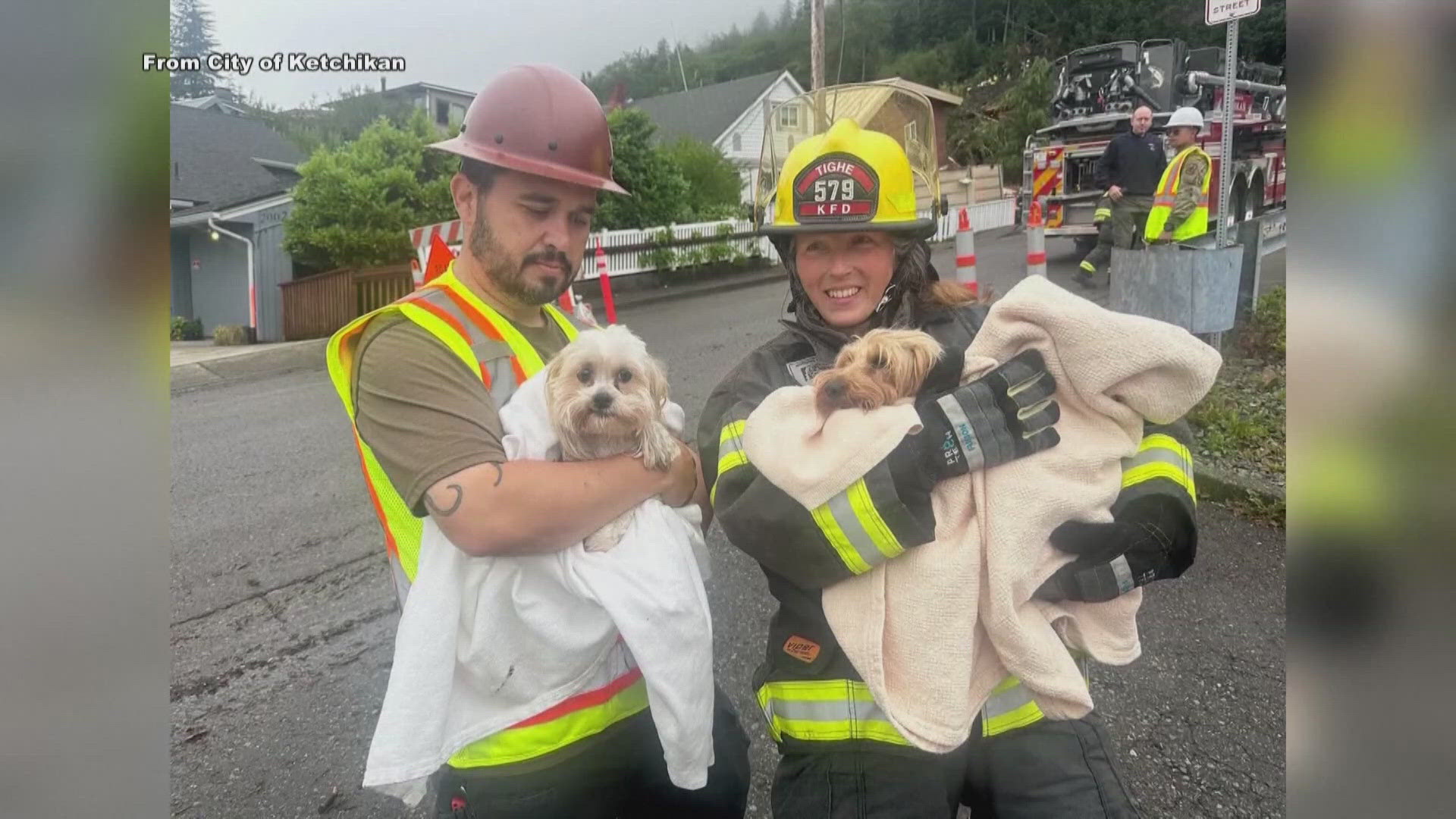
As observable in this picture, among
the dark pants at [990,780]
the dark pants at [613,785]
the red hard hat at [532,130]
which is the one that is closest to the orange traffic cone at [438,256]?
the red hard hat at [532,130]

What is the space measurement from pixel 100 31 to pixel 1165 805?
2941mm

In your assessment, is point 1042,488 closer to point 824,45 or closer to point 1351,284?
point 1351,284

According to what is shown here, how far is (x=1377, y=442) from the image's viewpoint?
1028 mm

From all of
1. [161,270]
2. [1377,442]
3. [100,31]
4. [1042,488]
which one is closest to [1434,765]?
[1377,442]

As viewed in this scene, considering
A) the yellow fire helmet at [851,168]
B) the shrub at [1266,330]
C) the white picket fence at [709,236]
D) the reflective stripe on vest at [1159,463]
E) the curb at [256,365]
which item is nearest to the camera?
the reflective stripe on vest at [1159,463]

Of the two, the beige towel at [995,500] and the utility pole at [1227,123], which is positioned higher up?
the utility pole at [1227,123]

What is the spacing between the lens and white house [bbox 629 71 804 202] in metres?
2.14

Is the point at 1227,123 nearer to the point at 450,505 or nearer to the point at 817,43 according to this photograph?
the point at 817,43

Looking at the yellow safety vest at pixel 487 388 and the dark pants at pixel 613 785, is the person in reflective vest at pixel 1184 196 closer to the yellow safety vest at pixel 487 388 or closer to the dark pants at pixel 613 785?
the dark pants at pixel 613 785

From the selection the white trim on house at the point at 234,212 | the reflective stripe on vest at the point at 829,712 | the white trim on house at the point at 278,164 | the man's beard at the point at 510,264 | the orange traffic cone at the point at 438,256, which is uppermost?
the white trim on house at the point at 278,164

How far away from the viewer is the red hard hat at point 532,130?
4.39 ft

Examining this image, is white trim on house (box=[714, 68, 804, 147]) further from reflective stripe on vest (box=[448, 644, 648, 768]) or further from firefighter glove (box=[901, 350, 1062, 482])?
reflective stripe on vest (box=[448, 644, 648, 768])

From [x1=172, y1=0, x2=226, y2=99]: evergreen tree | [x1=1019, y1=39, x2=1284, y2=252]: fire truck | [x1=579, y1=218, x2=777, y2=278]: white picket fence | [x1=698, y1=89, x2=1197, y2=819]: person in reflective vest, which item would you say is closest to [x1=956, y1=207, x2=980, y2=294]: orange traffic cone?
[x1=1019, y1=39, x2=1284, y2=252]: fire truck

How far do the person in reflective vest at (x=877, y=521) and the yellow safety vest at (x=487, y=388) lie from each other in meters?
0.39
